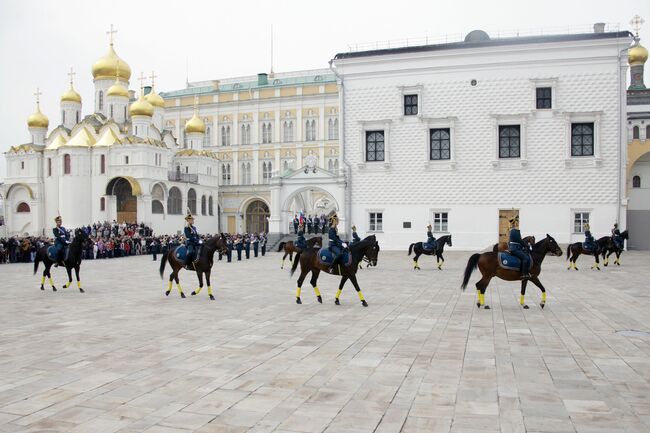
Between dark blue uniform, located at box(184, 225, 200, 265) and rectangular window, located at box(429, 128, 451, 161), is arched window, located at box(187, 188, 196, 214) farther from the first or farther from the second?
dark blue uniform, located at box(184, 225, 200, 265)

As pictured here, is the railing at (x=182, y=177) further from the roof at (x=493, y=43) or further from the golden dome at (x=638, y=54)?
the golden dome at (x=638, y=54)

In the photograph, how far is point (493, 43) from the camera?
33344 mm

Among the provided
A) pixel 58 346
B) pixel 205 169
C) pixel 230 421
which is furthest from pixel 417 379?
pixel 205 169

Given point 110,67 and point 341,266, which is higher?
point 110,67

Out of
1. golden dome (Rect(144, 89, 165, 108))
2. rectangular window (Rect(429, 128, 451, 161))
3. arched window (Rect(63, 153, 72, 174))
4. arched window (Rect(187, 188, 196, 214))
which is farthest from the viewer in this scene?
golden dome (Rect(144, 89, 165, 108))

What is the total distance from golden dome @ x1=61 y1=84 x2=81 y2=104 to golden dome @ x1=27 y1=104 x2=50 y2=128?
2385 millimetres

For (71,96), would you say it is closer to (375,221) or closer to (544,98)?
(375,221)

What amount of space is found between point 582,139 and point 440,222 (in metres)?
8.81

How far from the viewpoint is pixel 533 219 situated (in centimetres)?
3294

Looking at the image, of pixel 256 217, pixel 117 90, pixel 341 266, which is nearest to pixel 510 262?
pixel 341 266

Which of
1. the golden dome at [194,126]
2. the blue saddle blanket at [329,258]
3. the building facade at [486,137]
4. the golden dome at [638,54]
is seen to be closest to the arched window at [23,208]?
the golden dome at [194,126]

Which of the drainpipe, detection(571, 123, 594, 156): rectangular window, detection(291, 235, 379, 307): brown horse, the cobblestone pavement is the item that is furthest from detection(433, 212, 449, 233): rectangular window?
detection(291, 235, 379, 307): brown horse

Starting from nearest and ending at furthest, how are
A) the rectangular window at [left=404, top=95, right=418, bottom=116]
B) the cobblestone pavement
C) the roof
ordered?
1. the cobblestone pavement
2. the roof
3. the rectangular window at [left=404, top=95, right=418, bottom=116]

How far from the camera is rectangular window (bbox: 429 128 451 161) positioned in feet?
113
